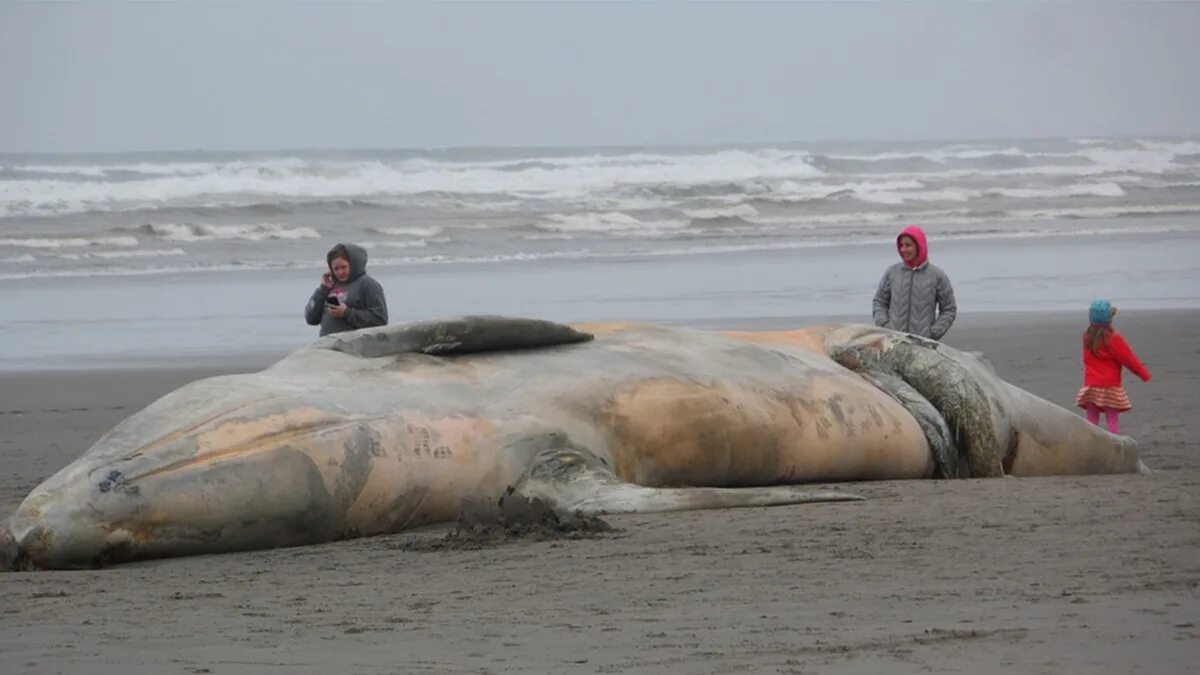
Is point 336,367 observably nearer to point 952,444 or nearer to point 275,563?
point 275,563

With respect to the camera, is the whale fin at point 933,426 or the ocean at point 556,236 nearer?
the whale fin at point 933,426

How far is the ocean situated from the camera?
19953mm

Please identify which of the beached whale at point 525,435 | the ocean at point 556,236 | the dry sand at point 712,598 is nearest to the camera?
the dry sand at point 712,598

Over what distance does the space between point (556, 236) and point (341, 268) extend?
21.7 metres

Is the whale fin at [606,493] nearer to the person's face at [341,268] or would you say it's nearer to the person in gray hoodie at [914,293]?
the person's face at [341,268]

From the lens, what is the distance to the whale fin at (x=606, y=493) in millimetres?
7719

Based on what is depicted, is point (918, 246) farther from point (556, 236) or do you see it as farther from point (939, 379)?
point (556, 236)

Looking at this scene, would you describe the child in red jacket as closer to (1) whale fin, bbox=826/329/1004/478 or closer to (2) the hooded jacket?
(2) the hooded jacket

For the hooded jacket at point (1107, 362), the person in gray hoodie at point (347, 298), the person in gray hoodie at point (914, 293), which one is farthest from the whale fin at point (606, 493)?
the hooded jacket at point (1107, 362)

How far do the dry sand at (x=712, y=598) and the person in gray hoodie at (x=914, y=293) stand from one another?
142 inches

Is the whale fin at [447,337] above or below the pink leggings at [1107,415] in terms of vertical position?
above

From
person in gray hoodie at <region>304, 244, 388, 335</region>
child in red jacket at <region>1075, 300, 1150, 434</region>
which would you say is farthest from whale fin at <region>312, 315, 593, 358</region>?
child in red jacket at <region>1075, 300, 1150, 434</region>

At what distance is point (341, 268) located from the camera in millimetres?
11609

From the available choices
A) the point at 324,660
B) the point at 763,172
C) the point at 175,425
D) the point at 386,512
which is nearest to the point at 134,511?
the point at 175,425
